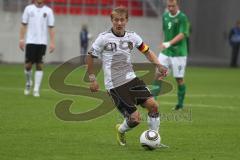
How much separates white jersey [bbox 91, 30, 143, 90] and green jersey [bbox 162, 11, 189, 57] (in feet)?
18.5

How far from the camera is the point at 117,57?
10.7 meters

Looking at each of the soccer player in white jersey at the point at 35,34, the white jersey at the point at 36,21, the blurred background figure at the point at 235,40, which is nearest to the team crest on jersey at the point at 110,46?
the soccer player in white jersey at the point at 35,34

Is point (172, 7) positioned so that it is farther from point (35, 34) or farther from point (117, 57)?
point (117, 57)

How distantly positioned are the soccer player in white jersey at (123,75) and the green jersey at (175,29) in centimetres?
561

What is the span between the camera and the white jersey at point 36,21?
18.5 metres

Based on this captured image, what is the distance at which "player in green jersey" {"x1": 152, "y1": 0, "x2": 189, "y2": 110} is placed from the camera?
53.3ft

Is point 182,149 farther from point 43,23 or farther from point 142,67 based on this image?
point 43,23

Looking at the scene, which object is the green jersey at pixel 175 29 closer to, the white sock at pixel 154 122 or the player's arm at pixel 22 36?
the player's arm at pixel 22 36

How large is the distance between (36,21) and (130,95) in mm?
8394

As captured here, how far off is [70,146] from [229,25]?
112 feet

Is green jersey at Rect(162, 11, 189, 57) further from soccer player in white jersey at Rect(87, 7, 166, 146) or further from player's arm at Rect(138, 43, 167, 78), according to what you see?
soccer player in white jersey at Rect(87, 7, 166, 146)

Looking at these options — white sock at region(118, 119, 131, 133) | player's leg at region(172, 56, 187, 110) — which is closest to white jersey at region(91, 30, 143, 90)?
white sock at region(118, 119, 131, 133)

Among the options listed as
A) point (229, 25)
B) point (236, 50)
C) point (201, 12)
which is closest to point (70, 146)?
point (236, 50)

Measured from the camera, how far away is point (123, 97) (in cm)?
1058
